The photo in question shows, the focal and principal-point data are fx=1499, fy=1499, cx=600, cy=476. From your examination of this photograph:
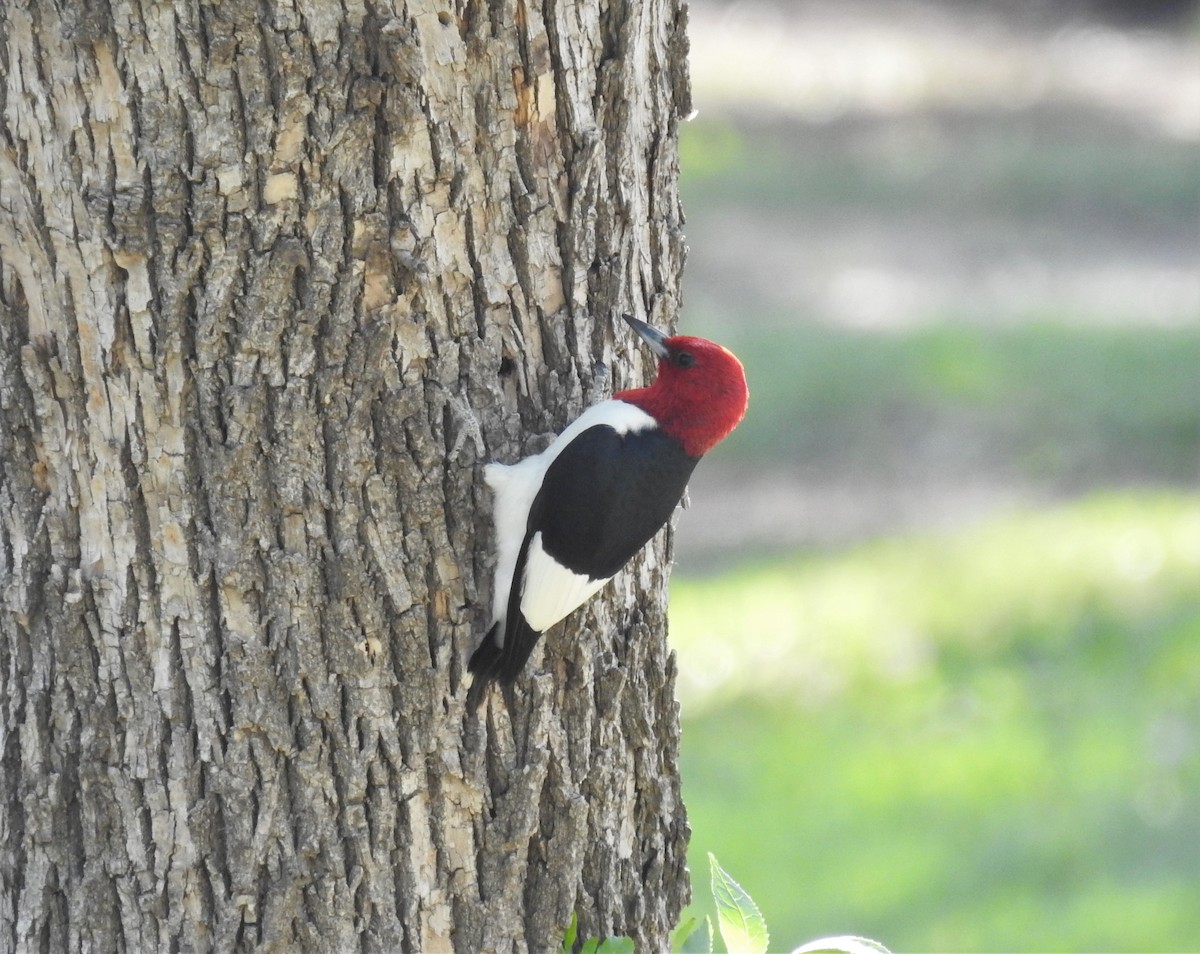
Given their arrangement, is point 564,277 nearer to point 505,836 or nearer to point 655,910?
point 505,836

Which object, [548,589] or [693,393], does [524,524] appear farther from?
[693,393]

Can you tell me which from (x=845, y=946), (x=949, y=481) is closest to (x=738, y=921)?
(x=845, y=946)

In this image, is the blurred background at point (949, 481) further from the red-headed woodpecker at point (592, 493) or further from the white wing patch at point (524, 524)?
the white wing patch at point (524, 524)

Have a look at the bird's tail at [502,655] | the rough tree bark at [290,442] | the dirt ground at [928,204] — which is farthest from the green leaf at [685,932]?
the dirt ground at [928,204]

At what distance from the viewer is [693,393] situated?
2945 mm

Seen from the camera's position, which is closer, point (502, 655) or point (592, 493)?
point (502, 655)

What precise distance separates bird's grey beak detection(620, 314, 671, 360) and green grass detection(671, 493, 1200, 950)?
2768mm

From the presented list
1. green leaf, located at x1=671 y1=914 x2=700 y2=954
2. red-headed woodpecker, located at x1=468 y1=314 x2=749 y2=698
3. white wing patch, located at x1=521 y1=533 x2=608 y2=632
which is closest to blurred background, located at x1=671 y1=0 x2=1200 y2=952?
green leaf, located at x1=671 y1=914 x2=700 y2=954

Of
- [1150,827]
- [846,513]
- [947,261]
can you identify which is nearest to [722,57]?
[947,261]

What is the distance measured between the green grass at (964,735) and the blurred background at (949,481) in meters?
0.02

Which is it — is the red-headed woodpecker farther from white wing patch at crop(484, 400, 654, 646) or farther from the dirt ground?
the dirt ground

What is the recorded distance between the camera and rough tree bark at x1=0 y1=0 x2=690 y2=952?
2.25m

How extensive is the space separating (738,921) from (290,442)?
1003 mm

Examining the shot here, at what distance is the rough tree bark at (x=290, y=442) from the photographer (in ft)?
7.39
